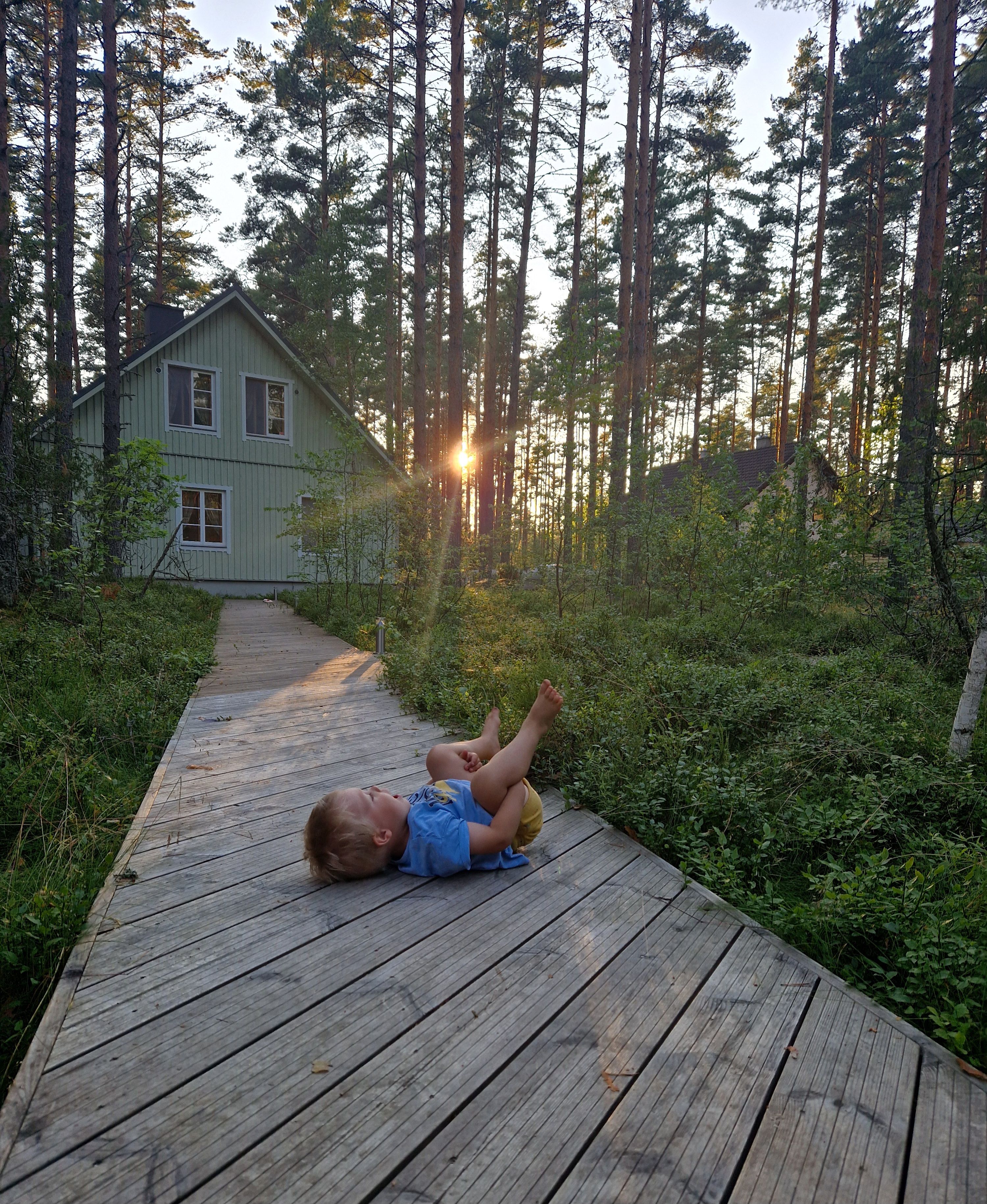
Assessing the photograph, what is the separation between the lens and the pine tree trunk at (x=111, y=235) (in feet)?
39.4

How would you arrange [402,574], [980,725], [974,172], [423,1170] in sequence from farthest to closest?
[974,172]
[402,574]
[980,725]
[423,1170]

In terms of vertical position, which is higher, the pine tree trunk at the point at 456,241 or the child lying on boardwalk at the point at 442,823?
the pine tree trunk at the point at 456,241

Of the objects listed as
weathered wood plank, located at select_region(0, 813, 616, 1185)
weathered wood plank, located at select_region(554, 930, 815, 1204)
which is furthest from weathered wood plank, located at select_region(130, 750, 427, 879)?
weathered wood plank, located at select_region(554, 930, 815, 1204)

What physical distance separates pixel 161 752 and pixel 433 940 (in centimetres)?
293

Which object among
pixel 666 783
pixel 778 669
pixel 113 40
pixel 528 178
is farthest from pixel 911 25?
pixel 666 783

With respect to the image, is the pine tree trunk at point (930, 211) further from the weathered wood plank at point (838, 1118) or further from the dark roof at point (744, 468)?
the weathered wood plank at point (838, 1118)

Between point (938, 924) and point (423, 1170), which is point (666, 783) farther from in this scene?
point (423, 1170)

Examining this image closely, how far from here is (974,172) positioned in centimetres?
1590

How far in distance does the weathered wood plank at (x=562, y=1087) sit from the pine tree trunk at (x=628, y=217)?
1109 centimetres

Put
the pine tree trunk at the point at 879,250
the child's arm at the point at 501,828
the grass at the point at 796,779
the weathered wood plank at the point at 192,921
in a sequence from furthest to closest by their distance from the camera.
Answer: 1. the pine tree trunk at the point at 879,250
2. the child's arm at the point at 501,828
3. the grass at the point at 796,779
4. the weathered wood plank at the point at 192,921

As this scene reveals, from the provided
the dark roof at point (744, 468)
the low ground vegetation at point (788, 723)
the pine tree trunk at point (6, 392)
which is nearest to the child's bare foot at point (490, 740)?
the low ground vegetation at point (788, 723)

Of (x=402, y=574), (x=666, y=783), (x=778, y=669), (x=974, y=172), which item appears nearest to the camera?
(x=666, y=783)

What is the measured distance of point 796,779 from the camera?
3268mm

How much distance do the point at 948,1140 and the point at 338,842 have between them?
6.04ft
